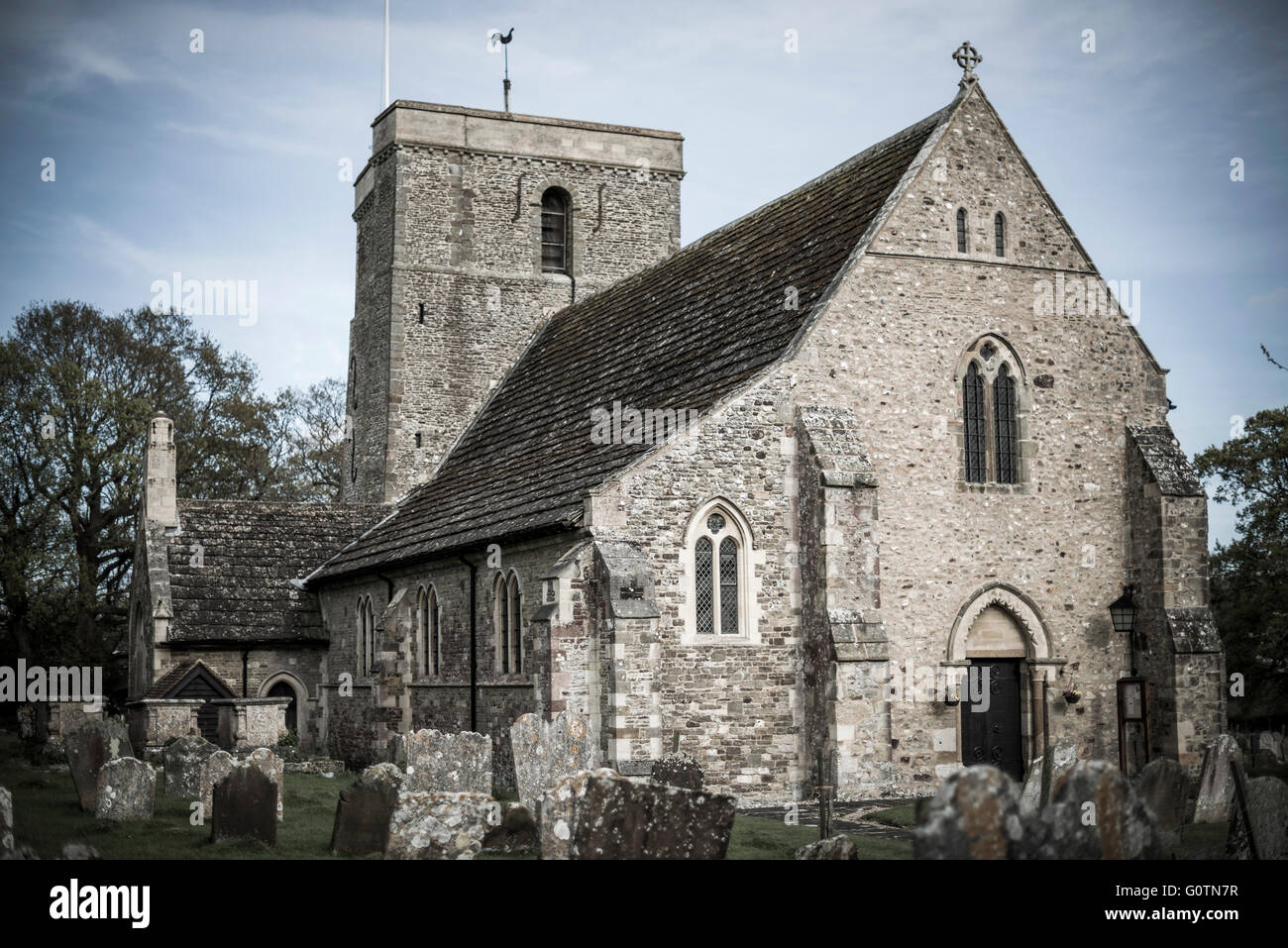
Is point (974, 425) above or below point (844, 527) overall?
above

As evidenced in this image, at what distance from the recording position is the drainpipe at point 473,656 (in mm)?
24716

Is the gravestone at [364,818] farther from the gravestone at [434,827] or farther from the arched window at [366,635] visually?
the arched window at [366,635]

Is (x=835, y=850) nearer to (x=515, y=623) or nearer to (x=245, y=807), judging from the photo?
(x=245, y=807)

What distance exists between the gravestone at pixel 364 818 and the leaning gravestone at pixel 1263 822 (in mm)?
7742

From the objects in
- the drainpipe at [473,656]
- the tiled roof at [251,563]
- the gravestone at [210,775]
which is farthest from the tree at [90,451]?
the gravestone at [210,775]

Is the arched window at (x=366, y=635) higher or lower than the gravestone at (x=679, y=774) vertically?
higher

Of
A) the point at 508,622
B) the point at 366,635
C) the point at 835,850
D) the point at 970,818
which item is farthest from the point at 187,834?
the point at 366,635

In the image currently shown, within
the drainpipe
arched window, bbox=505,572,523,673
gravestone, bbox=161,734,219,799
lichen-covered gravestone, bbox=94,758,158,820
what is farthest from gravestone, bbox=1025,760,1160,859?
the drainpipe

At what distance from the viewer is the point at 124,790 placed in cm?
1631

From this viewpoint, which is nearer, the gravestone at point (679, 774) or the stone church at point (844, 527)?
the gravestone at point (679, 774)

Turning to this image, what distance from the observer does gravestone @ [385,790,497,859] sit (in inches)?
505

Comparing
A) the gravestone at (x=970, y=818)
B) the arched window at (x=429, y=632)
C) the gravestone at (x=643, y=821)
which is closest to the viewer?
the gravestone at (x=970, y=818)

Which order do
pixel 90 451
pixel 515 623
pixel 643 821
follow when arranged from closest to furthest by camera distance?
pixel 643 821, pixel 515 623, pixel 90 451

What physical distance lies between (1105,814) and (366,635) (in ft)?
77.9
